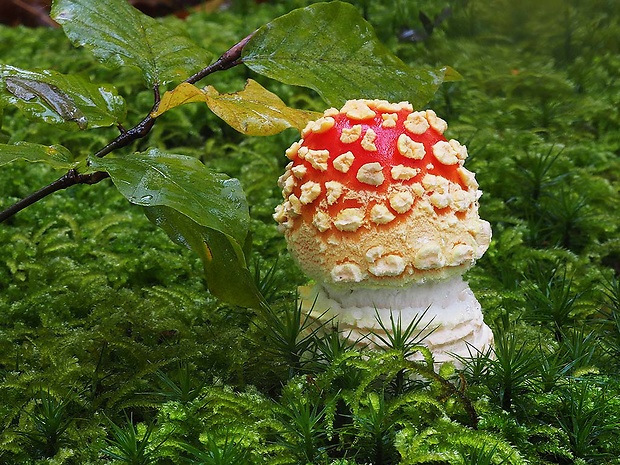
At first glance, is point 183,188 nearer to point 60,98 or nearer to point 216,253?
Result: point 216,253

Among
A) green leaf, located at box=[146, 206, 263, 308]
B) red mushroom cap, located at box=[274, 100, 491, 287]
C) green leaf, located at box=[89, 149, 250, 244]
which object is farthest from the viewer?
red mushroom cap, located at box=[274, 100, 491, 287]

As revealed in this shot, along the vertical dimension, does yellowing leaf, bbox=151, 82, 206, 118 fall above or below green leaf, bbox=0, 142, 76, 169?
above

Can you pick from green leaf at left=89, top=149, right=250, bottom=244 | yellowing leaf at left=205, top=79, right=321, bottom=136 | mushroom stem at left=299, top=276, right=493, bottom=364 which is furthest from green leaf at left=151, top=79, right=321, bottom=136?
mushroom stem at left=299, top=276, right=493, bottom=364

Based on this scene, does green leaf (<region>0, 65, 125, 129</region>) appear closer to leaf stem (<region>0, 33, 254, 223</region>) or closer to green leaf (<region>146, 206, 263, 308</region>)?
leaf stem (<region>0, 33, 254, 223</region>)

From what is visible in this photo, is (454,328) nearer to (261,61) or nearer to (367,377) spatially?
(367,377)

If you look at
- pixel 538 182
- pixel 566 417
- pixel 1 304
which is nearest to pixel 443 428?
pixel 566 417

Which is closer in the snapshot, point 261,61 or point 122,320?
point 261,61
